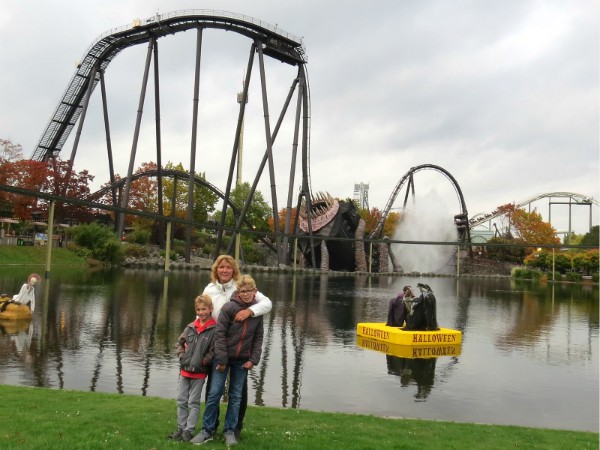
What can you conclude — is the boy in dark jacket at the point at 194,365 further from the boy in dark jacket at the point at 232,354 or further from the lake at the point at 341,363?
the lake at the point at 341,363

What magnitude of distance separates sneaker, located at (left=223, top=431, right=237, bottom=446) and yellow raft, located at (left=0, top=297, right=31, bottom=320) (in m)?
11.9

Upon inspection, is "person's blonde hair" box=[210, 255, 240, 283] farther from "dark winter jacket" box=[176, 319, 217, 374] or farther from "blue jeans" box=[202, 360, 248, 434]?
"blue jeans" box=[202, 360, 248, 434]

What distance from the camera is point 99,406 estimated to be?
7340mm

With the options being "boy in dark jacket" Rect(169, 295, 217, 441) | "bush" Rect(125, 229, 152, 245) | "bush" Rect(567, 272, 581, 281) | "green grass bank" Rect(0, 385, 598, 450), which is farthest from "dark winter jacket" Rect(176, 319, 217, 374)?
"bush" Rect(567, 272, 581, 281)

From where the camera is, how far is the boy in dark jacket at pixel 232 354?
5980 mm

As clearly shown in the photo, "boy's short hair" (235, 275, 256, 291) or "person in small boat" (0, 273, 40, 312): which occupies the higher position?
"boy's short hair" (235, 275, 256, 291)

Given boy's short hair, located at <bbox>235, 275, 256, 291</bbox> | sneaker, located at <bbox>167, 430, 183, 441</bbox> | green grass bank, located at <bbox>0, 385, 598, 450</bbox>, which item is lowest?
green grass bank, located at <bbox>0, 385, 598, 450</bbox>

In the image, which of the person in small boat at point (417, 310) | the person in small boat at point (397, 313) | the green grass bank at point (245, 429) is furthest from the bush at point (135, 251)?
the green grass bank at point (245, 429)

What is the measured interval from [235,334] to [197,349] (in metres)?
0.42

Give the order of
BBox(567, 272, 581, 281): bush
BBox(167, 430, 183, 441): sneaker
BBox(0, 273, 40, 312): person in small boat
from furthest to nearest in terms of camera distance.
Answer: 1. BBox(567, 272, 581, 281): bush
2. BBox(0, 273, 40, 312): person in small boat
3. BBox(167, 430, 183, 441): sneaker

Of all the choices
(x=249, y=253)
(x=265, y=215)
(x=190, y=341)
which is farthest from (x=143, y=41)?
(x=190, y=341)

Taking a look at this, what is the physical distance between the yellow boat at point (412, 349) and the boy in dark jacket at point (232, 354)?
802cm

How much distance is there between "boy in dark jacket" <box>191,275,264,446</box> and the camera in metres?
5.98

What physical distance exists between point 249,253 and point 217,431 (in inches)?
2439
